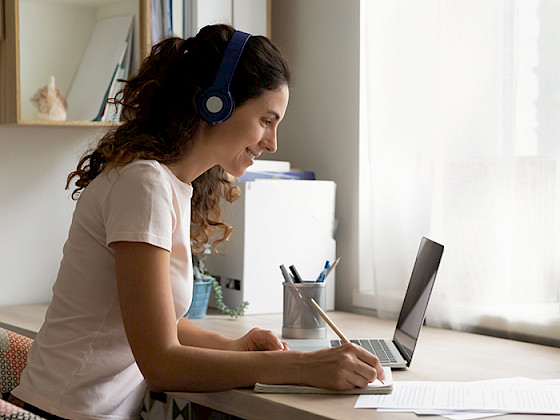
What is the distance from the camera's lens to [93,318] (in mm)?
1272

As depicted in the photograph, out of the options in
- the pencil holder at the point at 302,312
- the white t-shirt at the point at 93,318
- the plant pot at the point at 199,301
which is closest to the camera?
the white t-shirt at the point at 93,318

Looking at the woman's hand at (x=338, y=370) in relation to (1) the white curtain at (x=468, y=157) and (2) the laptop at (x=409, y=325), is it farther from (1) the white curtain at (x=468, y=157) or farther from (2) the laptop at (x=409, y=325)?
(1) the white curtain at (x=468, y=157)

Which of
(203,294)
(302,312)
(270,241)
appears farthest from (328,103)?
(302,312)

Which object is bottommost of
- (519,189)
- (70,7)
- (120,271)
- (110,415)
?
(110,415)

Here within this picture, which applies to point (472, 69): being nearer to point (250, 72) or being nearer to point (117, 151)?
point (250, 72)

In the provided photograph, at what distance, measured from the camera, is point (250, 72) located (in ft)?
4.36

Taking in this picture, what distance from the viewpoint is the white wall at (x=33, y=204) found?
2.23 meters

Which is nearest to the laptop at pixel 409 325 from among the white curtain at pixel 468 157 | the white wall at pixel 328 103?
the white curtain at pixel 468 157

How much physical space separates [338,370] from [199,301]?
0.86 meters

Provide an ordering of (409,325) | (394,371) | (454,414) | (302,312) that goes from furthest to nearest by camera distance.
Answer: (302,312)
(409,325)
(394,371)
(454,414)

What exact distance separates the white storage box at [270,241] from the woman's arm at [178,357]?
33.7 inches

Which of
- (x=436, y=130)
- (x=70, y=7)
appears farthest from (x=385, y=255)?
(x=70, y=7)

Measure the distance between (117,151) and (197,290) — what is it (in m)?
0.75

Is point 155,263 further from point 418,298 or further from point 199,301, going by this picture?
point 199,301
